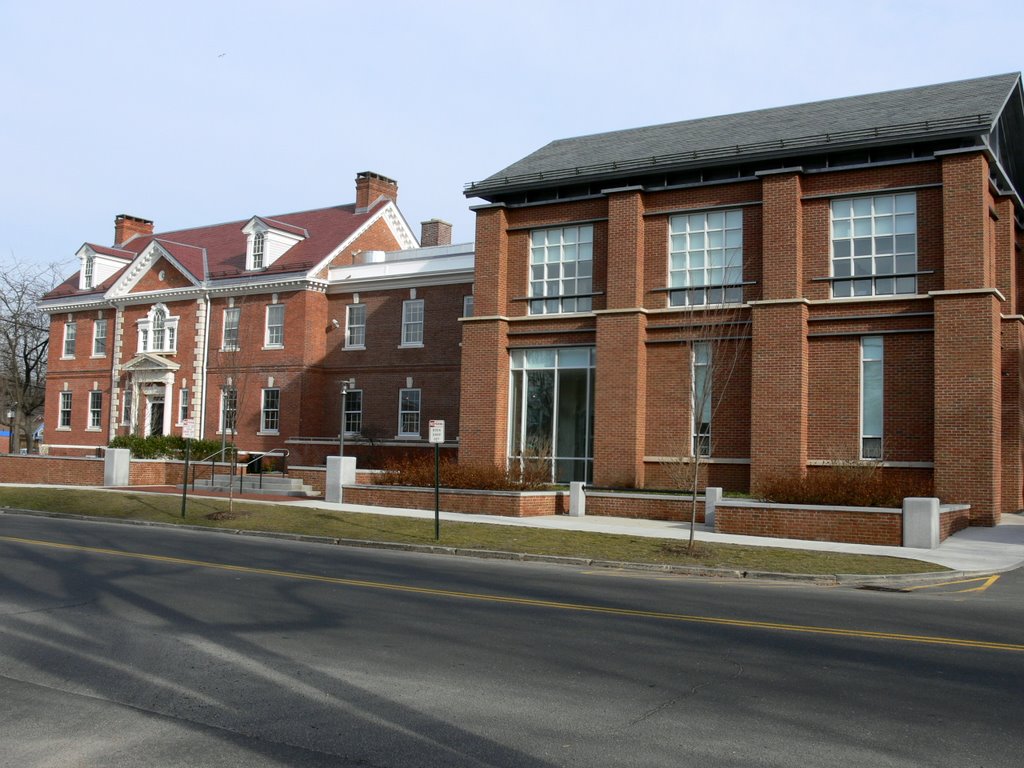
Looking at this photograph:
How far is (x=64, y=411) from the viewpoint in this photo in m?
47.2

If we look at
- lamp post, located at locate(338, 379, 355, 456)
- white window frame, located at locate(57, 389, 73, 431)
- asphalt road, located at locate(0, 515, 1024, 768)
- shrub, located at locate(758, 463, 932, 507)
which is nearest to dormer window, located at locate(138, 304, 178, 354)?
white window frame, located at locate(57, 389, 73, 431)

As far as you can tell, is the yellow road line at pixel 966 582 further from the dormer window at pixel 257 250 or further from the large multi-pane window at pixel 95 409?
the large multi-pane window at pixel 95 409

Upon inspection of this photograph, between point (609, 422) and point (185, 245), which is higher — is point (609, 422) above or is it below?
below

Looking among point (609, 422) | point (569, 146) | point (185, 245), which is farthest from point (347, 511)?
point (185, 245)

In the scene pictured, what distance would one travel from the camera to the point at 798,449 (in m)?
25.0

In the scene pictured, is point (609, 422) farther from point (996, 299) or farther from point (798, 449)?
point (996, 299)

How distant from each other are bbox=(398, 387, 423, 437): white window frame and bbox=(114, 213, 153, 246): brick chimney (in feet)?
78.5

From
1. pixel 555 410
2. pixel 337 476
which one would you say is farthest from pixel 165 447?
pixel 555 410

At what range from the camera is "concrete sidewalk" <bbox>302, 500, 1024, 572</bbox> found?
18.0 meters

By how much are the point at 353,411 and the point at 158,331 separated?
37.1 ft

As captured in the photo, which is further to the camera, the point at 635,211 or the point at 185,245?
the point at 185,245

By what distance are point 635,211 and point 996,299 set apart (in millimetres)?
9595

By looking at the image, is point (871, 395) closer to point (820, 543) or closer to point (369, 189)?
point (820, 543)

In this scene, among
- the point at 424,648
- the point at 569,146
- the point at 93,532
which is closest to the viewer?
Answer: the point at 424,648
